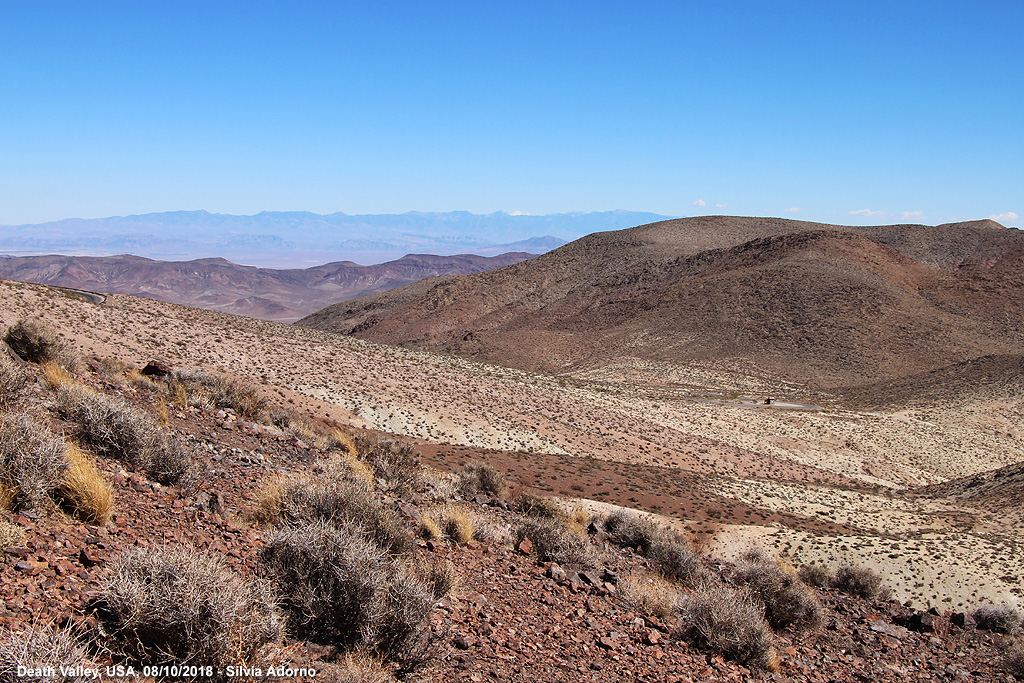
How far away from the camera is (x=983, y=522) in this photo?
17156 millimetres

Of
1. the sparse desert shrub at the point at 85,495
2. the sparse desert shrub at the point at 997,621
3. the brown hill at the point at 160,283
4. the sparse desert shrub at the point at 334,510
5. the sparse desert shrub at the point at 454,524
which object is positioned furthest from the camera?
the brown hill at the point at 160,283

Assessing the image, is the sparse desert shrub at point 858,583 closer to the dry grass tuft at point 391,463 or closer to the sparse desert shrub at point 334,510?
the dry grass tuft at point 391,463

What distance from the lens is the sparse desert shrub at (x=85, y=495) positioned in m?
5.18

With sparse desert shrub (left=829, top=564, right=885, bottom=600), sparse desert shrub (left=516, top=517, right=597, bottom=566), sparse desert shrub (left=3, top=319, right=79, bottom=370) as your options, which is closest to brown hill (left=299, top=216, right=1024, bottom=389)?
sparse desert shrub (left=829, top=564, right=885, bottom=600)

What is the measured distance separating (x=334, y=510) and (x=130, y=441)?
2.56 m

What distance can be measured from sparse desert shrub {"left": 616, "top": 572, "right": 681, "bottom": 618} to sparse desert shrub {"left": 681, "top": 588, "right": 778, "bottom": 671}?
46cm

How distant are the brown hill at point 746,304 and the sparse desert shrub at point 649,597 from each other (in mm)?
40781

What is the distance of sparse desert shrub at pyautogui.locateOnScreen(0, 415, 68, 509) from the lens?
496 centimetres

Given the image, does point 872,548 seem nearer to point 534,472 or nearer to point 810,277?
point 534,472

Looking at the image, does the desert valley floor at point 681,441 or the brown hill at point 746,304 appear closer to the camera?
the desert valley floor at point 681,441

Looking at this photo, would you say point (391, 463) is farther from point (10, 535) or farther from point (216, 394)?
point (10, 535)

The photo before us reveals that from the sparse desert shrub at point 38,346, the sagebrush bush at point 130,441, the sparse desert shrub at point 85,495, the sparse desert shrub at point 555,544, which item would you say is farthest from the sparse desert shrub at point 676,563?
the sparse desert shrub at point 38,346

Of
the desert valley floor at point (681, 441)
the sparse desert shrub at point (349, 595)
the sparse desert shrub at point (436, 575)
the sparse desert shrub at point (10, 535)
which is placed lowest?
the desert valley floor at point (681, 441)

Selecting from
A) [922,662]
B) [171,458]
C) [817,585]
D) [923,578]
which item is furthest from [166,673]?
[923,578]
